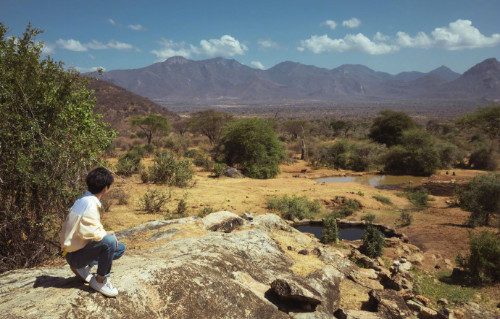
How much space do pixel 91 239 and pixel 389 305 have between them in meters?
5.01

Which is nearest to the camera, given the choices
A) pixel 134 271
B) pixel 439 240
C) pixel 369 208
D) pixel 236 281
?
pixel 134 271

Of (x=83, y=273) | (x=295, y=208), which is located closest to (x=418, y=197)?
(x=295, y=208)

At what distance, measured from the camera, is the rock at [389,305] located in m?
5.27

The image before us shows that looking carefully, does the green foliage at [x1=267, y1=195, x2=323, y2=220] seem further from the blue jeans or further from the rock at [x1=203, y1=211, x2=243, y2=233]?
the blue jeans

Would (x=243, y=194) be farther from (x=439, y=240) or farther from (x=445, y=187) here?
(x=445, y=187)

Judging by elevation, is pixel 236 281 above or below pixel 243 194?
above

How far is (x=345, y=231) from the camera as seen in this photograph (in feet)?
40.8

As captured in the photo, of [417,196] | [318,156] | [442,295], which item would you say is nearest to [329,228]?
[442,295]

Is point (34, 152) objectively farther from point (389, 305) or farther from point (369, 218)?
point (369, 218)

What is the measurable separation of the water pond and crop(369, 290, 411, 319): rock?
5.56 m

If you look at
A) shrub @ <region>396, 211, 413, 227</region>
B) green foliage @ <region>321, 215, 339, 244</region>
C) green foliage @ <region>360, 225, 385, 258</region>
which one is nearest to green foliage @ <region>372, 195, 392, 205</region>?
shrub @ <region>396, 211, 413, 227</region>

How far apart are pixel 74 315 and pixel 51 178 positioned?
336cm

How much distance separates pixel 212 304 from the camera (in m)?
3.95

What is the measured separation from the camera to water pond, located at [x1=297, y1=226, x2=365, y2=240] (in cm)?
1179
